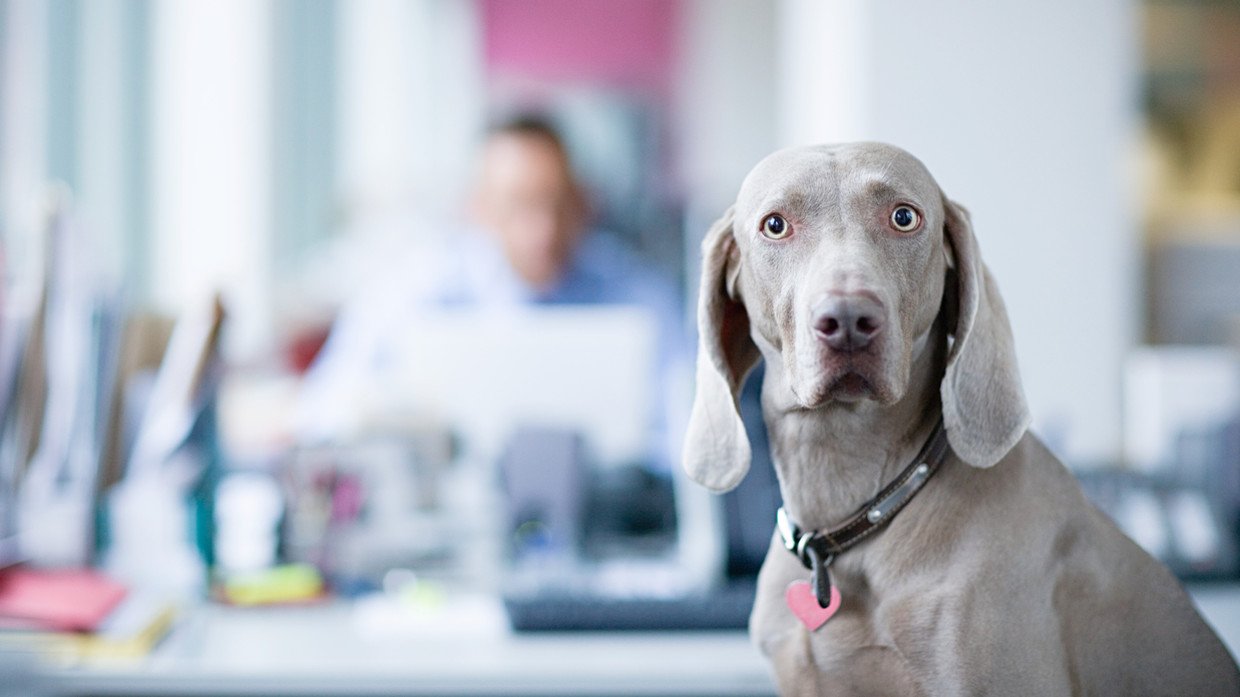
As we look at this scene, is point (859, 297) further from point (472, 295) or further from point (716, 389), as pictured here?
point (472, 295)

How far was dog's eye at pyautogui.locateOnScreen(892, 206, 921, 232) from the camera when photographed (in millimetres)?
757

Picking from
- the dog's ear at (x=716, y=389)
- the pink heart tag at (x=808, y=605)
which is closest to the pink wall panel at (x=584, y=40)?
the dog's ear at (x=716, y=389)

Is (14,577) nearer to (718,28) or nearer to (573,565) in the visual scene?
(573,565)

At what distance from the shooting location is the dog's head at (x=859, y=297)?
0.71 metres

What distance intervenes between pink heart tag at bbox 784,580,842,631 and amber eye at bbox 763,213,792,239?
0.27 meters

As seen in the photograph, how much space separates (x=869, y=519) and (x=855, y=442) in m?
0.06

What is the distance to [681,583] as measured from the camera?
1729mm

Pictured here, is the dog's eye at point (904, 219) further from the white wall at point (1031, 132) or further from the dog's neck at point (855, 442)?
the white wall at point (1031, 132)

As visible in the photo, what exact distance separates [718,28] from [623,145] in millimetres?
1555

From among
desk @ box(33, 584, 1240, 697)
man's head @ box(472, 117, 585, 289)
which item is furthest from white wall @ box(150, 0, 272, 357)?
desk @ box(33, 584, 1240, 697)

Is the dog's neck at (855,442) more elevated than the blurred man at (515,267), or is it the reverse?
the blurred man at (515,267)

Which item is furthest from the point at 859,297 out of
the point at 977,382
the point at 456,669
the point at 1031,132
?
the point at 1031,132

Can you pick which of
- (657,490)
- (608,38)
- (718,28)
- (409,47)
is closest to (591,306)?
(657,490)

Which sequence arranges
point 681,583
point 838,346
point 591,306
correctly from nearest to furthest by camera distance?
point 838,346
point 681,583
point 591,306
